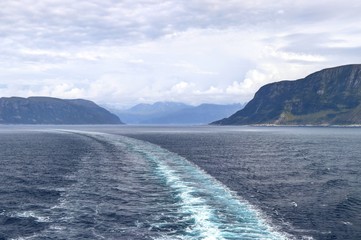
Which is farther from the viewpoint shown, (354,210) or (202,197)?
(202,197)

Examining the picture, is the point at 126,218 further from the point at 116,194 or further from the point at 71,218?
the point at 116,194

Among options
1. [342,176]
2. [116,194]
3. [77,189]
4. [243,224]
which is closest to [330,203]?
[243,224]

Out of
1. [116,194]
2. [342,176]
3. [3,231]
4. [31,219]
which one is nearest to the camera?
[3,231]

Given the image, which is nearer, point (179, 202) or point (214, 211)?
point (214, 211)

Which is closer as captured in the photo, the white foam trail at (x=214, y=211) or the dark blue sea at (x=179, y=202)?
the white foam trail at (x=214, y=211)

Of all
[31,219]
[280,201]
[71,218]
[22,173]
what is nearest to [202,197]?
[280,201]

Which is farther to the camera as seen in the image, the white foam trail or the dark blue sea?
the dark blue sea

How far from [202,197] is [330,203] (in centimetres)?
2073

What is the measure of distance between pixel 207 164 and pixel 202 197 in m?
47.8

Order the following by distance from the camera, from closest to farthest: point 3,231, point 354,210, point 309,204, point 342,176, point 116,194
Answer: point 3,231 → point 354,210 → point 309,204 → point 116,194 → point 342,176

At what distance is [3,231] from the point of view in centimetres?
4588

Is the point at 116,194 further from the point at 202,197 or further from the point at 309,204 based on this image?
the point at 309,204

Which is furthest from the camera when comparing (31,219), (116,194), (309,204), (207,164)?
(207,164)

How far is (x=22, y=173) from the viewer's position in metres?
90.8
